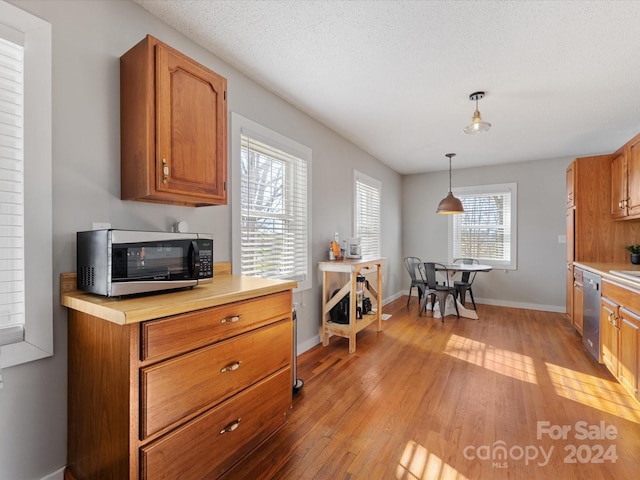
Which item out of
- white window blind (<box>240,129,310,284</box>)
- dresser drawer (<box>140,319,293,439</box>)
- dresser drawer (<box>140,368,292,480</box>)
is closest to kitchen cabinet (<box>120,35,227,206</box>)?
white window blind (<box>240,129,310,284</box>)

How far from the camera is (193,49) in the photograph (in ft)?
6.92

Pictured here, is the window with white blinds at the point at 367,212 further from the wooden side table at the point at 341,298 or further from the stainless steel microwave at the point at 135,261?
the stainless steel microwave at the point at 135,261

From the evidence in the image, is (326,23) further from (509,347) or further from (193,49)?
(509,347)

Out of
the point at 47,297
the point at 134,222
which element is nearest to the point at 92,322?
the point at 47,297

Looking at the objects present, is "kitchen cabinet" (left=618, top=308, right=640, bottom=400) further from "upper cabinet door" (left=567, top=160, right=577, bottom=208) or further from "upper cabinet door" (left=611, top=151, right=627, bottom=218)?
"upper cabinet door" (left=567, top=160, right=577, bottom=208)

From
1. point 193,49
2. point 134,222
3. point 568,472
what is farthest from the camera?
point 193,49

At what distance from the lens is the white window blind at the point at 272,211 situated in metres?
2.56

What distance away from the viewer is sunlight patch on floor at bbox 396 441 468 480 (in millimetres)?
1532

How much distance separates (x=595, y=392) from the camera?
2352 millimetres

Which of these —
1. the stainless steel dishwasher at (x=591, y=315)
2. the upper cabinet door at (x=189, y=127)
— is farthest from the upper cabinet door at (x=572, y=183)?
the upper cabinet door at (x=189, y=127)

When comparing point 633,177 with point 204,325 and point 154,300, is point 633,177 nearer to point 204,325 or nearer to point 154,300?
point 204,325

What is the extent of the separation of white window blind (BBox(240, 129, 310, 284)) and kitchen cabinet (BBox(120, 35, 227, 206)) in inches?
27.1

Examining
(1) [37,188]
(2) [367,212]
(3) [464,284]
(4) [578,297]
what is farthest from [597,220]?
(1) [37,188]

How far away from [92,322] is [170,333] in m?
0.39
